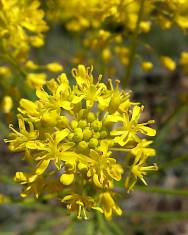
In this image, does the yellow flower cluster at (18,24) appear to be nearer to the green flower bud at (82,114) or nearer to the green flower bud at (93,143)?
the green flower bud at (82,114)

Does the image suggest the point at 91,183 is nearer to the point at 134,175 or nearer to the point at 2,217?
the point at 134,175

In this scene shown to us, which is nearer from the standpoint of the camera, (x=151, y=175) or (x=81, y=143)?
(x=81, y=143)

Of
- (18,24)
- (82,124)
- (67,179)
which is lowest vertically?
(67,179)

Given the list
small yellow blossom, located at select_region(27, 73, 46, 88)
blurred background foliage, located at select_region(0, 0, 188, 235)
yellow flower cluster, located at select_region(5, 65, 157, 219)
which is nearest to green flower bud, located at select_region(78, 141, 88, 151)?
yellow flower cluster, located at select_region(5, 65, 157, 219)

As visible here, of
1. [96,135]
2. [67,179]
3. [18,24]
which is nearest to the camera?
[67,179]

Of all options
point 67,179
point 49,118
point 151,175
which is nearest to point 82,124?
point 49,118

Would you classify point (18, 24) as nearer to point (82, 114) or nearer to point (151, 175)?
point (82, 114)

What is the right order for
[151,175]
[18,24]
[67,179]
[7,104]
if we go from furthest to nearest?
1. [151,175]
2. [7,104]
3. [18,24]
4. [67,179]

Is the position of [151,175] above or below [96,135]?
below
